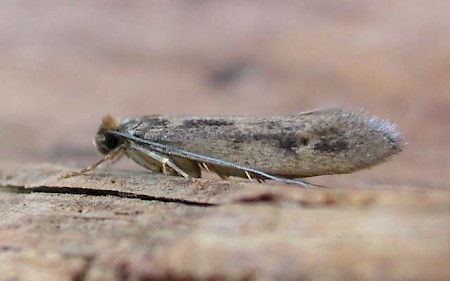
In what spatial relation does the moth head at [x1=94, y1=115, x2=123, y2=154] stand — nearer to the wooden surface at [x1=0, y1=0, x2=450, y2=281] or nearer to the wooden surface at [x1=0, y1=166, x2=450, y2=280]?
the wooden surface at [x1=0, y1=0, x2=450, y2=281]

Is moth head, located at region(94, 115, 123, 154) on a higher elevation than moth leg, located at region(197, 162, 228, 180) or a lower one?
Result: higher

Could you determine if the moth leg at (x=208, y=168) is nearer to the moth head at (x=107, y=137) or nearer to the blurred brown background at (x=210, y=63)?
the moth head at (x=107, y=137)

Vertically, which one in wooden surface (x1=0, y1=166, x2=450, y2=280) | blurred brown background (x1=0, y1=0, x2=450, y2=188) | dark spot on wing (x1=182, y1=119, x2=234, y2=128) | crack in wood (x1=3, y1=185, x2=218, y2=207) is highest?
blurred brown background (x1=0, y1=0, x2=450, y2=188)

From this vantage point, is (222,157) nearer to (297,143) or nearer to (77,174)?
(297,143)

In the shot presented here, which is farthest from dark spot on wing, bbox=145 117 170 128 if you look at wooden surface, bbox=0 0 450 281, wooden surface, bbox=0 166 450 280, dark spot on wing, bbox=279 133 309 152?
wooden surface, bbox=0 166 450 280

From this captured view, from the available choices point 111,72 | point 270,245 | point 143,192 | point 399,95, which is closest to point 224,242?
point 270,245

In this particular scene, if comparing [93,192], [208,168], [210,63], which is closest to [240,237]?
[93,192]
